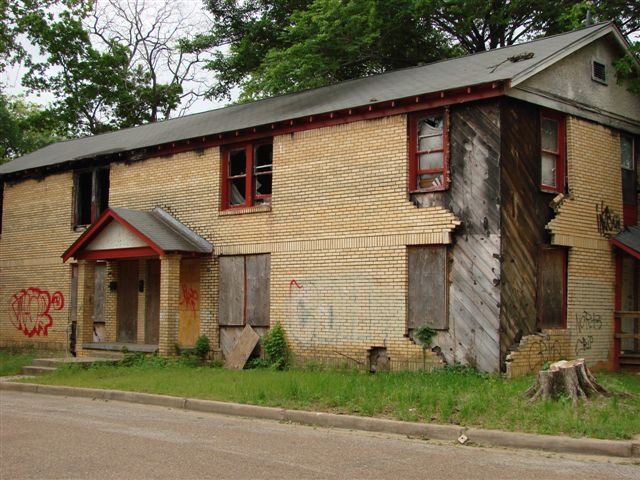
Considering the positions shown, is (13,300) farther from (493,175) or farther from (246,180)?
(493,175)

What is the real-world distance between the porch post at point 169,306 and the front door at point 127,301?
116 inches

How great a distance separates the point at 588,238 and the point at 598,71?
12.9ft

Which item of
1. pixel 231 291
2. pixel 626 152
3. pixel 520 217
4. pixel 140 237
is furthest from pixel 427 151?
pixel 140 237

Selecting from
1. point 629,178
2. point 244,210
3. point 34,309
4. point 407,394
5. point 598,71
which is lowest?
point 407,394

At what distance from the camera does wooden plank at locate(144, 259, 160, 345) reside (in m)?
21.7

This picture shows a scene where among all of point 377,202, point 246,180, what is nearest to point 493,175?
point 377,202

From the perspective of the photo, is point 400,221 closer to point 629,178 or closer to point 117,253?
point 629,178

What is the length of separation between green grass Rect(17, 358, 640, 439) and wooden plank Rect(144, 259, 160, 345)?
12.8 feet

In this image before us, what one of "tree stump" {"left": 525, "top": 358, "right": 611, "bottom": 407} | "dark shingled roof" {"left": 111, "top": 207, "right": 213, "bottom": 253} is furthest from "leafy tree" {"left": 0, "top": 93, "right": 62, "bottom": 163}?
"tree stump" {"left": 525, "top": 358, "right": 611, "bottom": 407}

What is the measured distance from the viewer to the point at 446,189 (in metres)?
15.7

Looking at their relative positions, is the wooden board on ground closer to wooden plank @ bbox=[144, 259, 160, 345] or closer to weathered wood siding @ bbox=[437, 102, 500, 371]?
wooden plank @ bbox=[144, 259, 160, 345]

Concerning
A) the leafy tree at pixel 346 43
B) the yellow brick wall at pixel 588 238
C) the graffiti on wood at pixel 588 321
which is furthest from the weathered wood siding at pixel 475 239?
the leafy tree at pixel 346 43

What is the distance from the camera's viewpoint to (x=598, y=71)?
17.9 metres

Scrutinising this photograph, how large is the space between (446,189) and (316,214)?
3392mm
